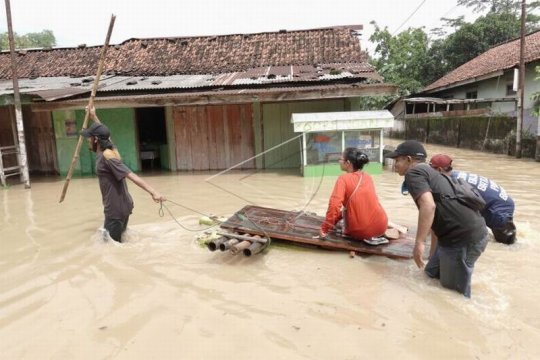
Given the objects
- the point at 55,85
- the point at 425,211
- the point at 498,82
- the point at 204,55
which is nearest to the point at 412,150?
the point at 425,211

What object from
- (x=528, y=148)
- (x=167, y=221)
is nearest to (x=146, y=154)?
(x=167, y=221)

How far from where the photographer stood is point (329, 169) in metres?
10.0

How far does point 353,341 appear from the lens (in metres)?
2.89

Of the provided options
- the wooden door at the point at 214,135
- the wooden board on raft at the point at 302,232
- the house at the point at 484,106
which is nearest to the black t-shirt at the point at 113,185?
the wooden board on raft at the point at 302,232

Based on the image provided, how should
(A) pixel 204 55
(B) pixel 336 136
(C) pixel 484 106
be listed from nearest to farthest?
(B) pixel 336 136
(A) pixel 204 55
(C) pixel 484 106

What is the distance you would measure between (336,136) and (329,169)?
861 mm

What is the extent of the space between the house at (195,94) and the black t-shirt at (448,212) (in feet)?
21.4

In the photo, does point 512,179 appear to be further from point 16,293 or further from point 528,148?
point 16,293

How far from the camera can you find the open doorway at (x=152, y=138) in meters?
12.6

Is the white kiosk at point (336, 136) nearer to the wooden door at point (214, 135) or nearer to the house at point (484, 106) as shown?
the wooden door at point (214, 135)

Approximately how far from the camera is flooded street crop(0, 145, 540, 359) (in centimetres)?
285

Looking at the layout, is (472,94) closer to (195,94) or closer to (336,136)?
(336,136)

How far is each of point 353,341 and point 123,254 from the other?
303cm

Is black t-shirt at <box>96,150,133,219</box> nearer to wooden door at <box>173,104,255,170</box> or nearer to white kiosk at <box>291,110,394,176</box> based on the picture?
white kiosk at <box>291,110,394,176</box>
